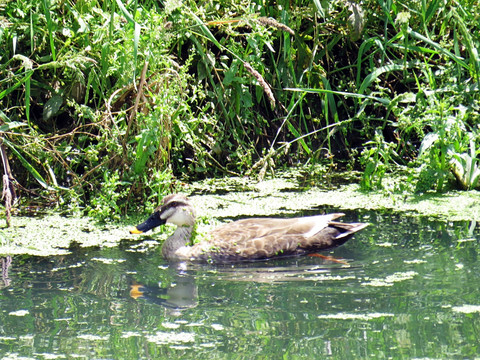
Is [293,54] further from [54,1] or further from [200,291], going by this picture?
[200,291]

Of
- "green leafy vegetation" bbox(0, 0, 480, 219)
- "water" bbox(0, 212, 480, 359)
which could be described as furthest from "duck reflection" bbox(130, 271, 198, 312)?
"green leafy vegetation" bbox(0, 0, 480, 219)

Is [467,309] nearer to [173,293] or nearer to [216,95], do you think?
[173,293]

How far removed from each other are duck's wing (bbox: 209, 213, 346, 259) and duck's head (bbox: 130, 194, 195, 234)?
0.26m

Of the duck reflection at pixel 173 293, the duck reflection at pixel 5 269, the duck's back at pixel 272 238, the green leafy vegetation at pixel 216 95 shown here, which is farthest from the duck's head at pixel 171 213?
the duck reflection at pixel 5 269

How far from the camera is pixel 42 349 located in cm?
381

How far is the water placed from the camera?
3.78 meters

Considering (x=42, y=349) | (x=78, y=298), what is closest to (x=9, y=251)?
(x=78, y=298)

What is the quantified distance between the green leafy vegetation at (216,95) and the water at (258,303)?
959 millimetres

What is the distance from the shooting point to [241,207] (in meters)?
6.67

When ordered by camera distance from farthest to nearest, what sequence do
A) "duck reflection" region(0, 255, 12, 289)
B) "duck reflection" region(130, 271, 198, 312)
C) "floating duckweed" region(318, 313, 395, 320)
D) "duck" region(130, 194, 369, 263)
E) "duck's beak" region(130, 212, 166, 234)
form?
"duck's beak" region(130, 212, 166, 234)
"duck" region(130, 194, 369, 263)
"duck reflection" region(0, 255, 12, 289)
"duck reflection" region(130, 271, 198, 312)
"floating duckweed" region(318, 313, 395, 320)

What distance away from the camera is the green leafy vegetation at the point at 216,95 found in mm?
6293

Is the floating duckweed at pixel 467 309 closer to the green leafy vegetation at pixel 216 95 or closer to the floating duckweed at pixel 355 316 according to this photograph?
the floating duckweed at pixel 355 316

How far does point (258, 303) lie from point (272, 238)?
3.99 ft

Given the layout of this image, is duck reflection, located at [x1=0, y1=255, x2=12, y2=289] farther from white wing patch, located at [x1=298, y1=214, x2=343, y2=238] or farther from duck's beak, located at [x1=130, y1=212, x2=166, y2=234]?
white wing patch, located at [x1=298, y1=214, x2=343, y2=238]
